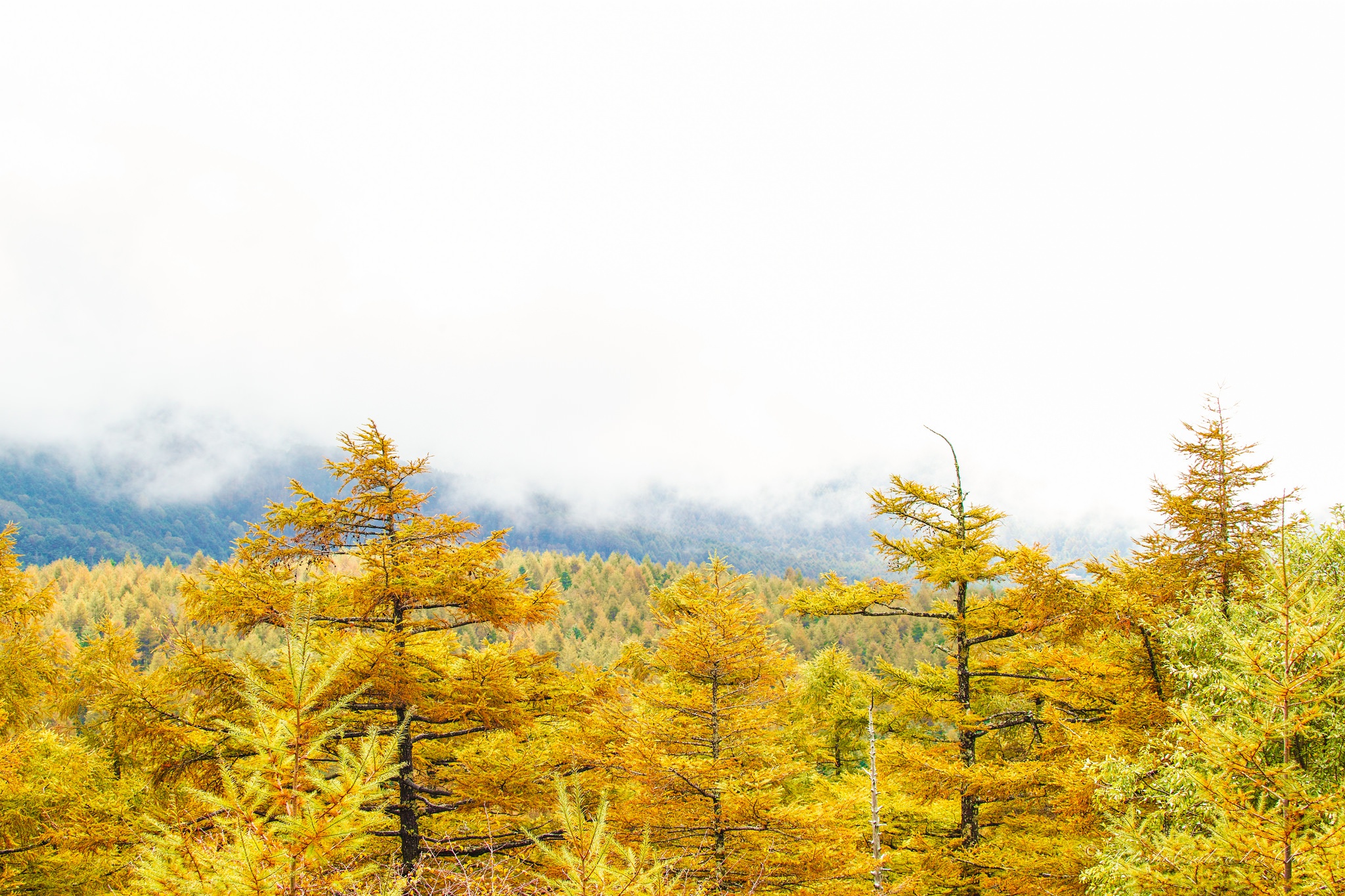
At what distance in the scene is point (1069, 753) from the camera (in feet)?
35.7

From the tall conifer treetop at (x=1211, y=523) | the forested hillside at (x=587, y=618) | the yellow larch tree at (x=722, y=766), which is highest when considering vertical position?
the tall conifer treetop at (x=1211, y=523)

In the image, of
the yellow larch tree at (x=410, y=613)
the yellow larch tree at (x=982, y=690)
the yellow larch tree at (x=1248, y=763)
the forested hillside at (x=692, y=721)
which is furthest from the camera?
the yellow larch tree at (x=982, y=690)

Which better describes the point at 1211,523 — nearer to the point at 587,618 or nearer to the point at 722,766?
the point at 722,766

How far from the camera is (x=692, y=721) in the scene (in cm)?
1007

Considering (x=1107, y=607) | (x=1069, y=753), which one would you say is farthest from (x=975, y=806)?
(x=1107, y=607)

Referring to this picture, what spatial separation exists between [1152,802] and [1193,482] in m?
6.34

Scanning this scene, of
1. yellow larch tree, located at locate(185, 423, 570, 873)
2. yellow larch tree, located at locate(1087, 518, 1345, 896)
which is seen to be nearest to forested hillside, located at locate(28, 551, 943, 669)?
yellow larch tree, located at locate(1087, 518, 1345, 896)

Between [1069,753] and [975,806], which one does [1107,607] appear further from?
[975,806]

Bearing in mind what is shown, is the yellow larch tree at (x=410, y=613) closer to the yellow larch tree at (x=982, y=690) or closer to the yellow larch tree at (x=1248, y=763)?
the yellow larch tree at (x=982, y=690)

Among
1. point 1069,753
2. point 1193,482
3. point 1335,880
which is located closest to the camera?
point 1335,880

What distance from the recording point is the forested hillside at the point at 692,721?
5.88 meters

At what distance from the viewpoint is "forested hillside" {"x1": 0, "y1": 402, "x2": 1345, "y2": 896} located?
5875 millimetres

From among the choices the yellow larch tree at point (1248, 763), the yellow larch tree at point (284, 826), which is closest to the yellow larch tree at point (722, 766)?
the yellow larch tree at point (1248, 763)

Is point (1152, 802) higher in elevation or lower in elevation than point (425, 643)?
lower
